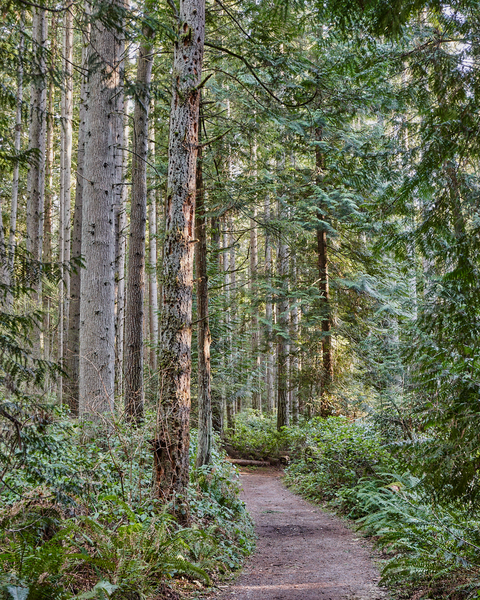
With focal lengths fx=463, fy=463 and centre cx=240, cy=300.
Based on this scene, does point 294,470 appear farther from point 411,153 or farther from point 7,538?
point 7,538

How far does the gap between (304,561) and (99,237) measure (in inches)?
216

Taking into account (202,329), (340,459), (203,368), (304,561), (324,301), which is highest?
(324,301)

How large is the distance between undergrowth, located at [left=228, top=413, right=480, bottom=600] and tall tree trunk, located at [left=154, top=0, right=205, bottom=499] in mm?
2285

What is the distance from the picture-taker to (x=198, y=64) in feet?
18.7

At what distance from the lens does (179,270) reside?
5.30 m

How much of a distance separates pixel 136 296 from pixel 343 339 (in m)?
8.62

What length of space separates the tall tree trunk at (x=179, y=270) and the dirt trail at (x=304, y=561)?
137cm

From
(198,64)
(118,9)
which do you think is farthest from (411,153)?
(118,9)

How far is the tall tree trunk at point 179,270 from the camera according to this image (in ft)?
16.7

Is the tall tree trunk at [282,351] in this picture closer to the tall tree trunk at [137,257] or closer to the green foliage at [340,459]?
the green foliage at [340,459]

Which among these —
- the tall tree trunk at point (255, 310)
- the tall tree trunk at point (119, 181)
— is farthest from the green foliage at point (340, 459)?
the tall tree trunk at point (119, 181)

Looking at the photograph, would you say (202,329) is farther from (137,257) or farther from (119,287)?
(119,287)

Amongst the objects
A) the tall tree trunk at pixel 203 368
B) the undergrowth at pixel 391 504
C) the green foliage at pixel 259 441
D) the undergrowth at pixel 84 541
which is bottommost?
the green foliage at pixel 259 441

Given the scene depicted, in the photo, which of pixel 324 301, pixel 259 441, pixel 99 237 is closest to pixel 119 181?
pixel 99 237
